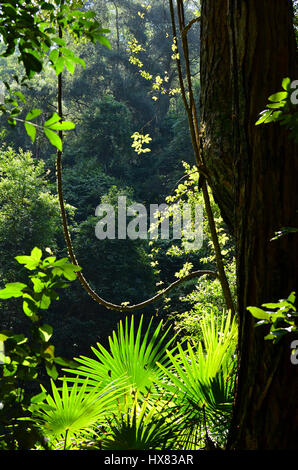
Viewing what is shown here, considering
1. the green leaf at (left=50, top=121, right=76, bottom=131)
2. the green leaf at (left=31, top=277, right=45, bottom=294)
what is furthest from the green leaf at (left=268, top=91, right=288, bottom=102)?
the green leaf at (left=31, top=277, right=45, bottom=294)

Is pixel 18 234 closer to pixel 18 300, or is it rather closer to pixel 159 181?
pixel 18 300

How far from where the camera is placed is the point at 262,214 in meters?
1.16

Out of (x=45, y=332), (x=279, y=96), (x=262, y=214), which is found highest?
(x=279, y=96)

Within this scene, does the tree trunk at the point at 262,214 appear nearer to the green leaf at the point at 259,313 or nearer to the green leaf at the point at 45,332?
the green leaf at the point at 259,313

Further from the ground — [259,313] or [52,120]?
[52,120]

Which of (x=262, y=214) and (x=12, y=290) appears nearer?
(x=12, y=290)

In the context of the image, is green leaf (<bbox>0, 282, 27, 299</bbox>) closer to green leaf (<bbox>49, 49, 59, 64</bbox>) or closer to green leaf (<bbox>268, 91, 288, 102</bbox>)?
green leaf (<bbox>49, 49, 59, 64</bbox>)

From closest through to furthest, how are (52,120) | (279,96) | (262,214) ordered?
(52,120), (279,96), (262,214)

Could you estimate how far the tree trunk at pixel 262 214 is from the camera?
3.54ft

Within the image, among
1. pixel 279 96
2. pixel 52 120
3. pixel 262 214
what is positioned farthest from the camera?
pixel 262 214

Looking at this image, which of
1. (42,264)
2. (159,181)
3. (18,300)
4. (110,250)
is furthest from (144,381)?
(159,181)

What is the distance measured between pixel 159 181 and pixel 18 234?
305 inches

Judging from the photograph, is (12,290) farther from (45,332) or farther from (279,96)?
(279,96)

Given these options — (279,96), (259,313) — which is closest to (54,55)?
(279,96)
